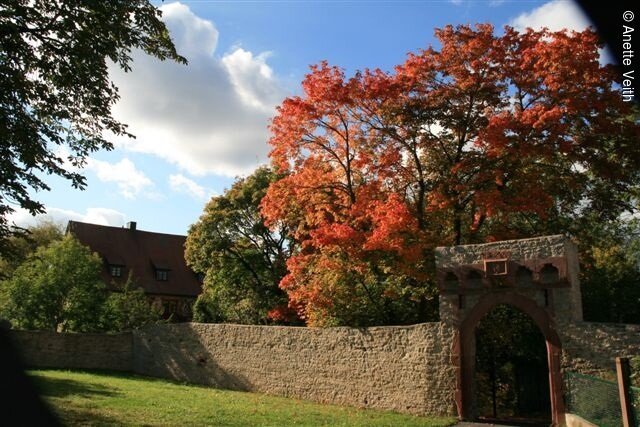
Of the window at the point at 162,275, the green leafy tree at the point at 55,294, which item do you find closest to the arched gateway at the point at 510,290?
the green leafy tree at the point at 55,294

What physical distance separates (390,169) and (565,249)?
7380 millimetres

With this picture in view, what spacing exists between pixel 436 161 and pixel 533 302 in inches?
290

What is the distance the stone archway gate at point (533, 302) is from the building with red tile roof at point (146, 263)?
29898 millimetres

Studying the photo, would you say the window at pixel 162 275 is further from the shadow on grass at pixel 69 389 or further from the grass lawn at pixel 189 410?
the grass lawn at pixel 189 410

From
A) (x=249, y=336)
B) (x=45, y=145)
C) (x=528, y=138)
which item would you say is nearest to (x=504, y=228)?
(x=528, y=138)

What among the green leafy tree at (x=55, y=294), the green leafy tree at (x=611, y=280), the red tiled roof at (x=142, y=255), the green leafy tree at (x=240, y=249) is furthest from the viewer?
the red tiled roof at (x=142, y=255)

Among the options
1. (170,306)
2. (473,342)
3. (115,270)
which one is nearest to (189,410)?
(473,342)

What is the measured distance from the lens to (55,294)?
2817 cm

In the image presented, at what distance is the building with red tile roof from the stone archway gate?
29898 millimetres

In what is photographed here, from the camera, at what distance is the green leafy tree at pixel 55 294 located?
27938 mm

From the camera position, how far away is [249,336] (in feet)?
66.6

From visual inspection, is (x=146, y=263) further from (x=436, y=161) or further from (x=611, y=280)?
(x=611, y=280)

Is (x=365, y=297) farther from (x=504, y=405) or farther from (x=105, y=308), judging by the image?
(x=105, y=308)

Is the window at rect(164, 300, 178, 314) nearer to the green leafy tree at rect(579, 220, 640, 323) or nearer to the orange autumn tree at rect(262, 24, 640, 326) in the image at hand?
the orange autumn tree at rect(262, 24, 640, 326)
